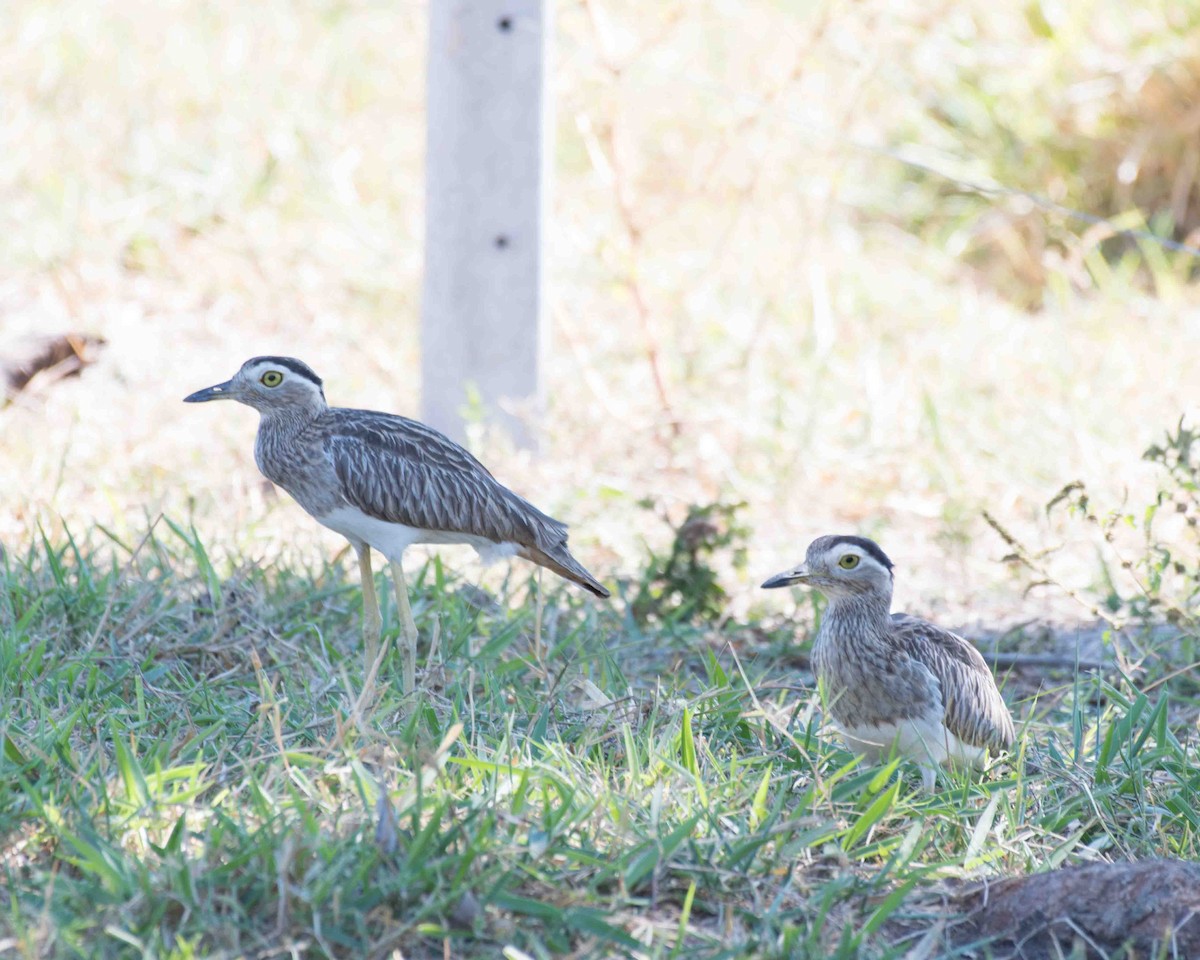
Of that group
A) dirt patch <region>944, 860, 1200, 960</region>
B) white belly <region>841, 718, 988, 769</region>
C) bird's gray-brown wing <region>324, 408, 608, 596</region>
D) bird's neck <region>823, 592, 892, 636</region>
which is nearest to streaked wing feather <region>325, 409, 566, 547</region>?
bird's gray-brown wing <region>324, 408, 608, 596</region>

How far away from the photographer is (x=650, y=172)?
9.96 m

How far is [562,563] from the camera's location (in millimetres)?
4637

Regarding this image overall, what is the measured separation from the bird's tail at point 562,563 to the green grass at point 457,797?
0.22 meters

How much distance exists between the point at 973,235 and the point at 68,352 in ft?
17.6

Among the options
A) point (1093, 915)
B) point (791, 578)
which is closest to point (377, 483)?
point (791, 578)

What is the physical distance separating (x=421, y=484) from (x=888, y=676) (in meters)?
1.39

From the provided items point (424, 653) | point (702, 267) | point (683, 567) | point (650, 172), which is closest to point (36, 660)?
point (424, 653)

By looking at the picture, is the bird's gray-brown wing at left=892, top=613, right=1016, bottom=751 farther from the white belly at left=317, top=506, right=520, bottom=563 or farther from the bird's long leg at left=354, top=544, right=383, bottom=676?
the bird's long leg at left=354, top=544, right=383, bottom=676

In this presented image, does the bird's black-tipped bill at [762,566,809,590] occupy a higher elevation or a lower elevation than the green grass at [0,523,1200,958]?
higher

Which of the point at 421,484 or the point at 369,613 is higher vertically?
the point at 421,484

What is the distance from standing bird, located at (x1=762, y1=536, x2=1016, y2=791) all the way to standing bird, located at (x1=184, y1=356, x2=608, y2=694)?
0.72 m

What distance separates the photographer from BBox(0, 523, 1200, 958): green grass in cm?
297

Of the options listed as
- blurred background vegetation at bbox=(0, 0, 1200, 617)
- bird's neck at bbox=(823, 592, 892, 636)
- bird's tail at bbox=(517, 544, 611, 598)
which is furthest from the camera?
blurred background vegetation at bbox=(0, 0, 1200, 617)

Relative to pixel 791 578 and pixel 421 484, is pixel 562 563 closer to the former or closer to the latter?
pixel 421 484
